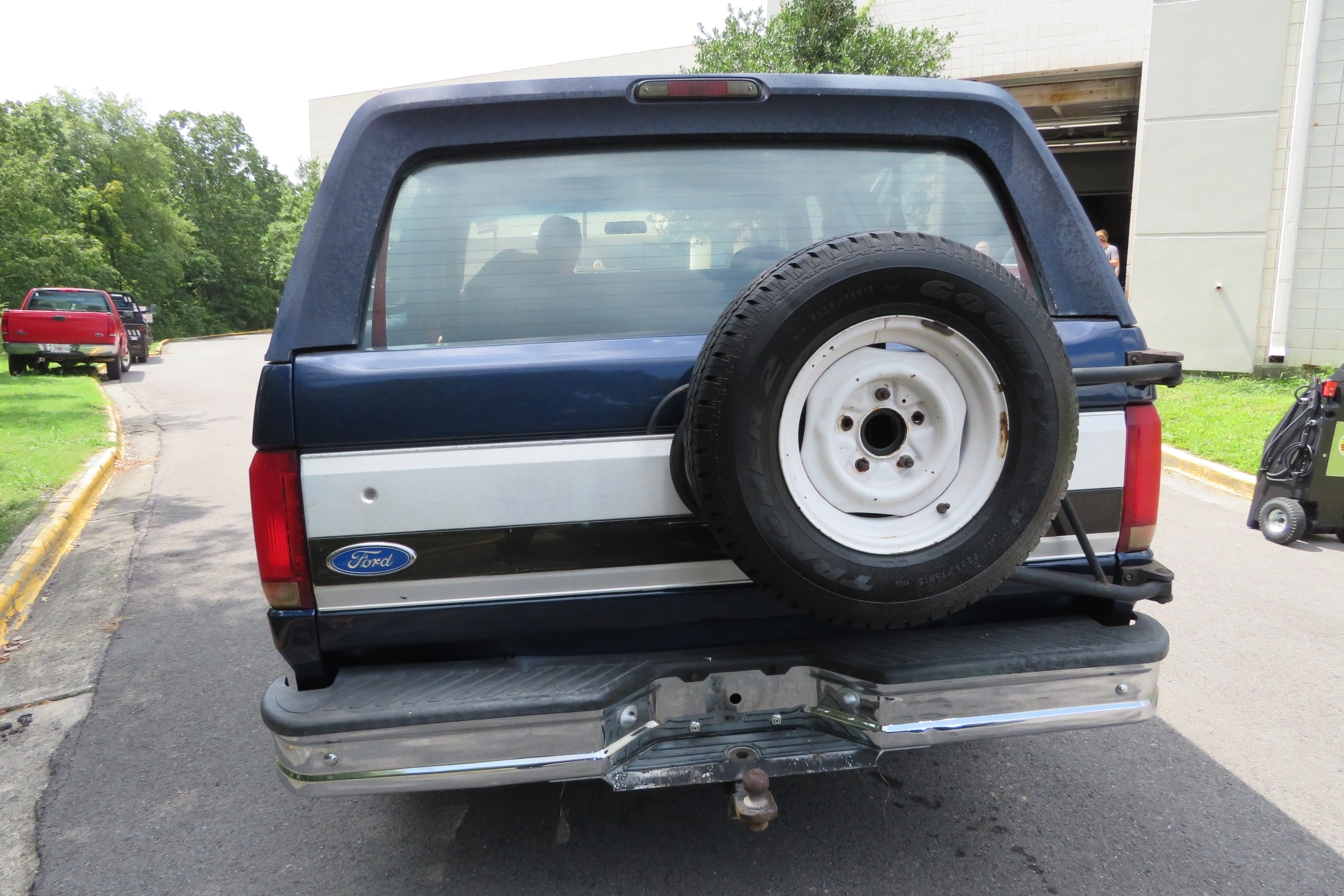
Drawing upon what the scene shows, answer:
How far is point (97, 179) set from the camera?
4319cm

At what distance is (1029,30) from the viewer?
15445 millimetres

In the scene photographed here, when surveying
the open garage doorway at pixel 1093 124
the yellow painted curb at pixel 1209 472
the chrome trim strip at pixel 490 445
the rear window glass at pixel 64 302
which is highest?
the open garage doorway at pixel 1093 124

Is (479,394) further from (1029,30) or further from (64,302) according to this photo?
(64,302)

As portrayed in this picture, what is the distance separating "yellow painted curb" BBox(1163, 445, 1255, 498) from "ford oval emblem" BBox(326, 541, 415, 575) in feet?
21.9

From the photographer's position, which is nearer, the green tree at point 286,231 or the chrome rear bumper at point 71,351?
the chrome rear bumper at point 71,351

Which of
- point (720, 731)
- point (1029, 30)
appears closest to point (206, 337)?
point (1029, 30)

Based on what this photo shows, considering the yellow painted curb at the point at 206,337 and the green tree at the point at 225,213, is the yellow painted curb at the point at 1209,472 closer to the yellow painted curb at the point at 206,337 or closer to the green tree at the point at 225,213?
the yellow painted curb at the point at 206,337

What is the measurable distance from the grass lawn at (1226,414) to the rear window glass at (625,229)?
5.52 m

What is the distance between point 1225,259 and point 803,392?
41.6ft

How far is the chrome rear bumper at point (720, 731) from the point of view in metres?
1.99

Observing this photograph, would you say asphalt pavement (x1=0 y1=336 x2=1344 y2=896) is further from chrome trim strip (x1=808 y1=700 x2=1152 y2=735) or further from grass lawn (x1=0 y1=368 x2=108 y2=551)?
grass lawn (x1=0 y1=368 x2=108 y2=551)

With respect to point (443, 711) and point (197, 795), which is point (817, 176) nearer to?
point (443, 711)

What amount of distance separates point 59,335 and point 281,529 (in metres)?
19.0

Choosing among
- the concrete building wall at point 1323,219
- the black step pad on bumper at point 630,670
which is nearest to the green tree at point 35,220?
the black step pad on bumper at point 630,670
